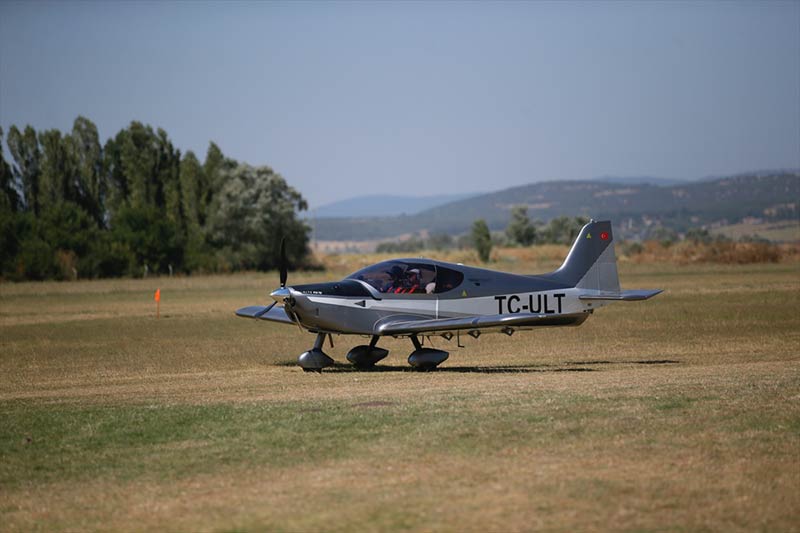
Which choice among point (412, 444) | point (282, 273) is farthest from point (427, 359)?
point (412, 444)

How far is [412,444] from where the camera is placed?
10234 mm

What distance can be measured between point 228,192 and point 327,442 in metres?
74.2

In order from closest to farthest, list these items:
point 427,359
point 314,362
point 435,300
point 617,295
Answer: point 427,359
point 314,362
point 435,300
point 617,295

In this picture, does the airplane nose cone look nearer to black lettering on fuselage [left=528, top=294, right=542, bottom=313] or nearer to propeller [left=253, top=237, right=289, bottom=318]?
propeller [left=253, top=237, right=289, bottom=318]

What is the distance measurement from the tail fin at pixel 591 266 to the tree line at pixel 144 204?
182 feet

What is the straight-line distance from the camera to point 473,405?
12266mm

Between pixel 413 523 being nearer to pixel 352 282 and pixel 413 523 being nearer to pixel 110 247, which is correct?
pixel 352 282

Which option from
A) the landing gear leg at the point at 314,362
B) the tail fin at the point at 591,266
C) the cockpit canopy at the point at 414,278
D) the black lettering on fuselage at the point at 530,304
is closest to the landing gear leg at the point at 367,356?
the landing gear leg at the point at 314,362

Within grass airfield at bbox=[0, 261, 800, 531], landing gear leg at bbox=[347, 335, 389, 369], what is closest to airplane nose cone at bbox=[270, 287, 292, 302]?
grass airfield at bbox=[0, 261, 800, 531]

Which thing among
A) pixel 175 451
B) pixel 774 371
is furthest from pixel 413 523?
pixel 774 371

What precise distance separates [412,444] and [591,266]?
1008 centimetres

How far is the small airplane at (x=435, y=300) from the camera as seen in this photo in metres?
18.4

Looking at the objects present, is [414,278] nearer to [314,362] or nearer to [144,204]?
[314,362]

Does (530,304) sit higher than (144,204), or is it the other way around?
(144,204)
